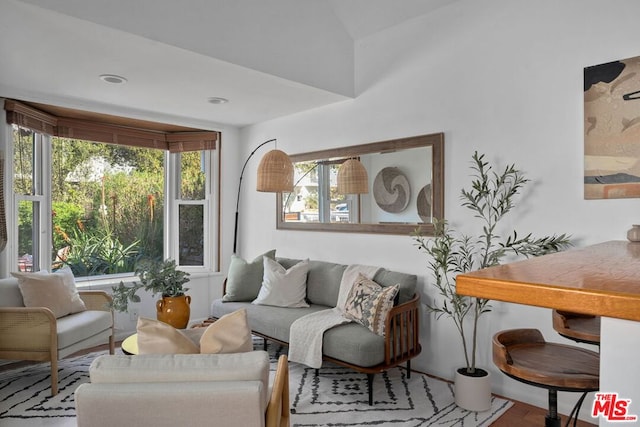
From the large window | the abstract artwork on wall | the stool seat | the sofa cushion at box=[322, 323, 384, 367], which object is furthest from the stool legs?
the large window

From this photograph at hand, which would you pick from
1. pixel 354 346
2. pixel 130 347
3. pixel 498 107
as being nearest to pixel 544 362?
pixel 354 346

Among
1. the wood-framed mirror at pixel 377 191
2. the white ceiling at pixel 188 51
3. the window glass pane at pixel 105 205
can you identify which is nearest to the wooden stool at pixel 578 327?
the wood-framed mirror at pixel 377 191

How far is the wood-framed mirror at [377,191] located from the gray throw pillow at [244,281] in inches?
25.8

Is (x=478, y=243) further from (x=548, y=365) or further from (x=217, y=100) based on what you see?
(x=217, y=100)

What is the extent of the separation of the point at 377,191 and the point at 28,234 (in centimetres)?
335

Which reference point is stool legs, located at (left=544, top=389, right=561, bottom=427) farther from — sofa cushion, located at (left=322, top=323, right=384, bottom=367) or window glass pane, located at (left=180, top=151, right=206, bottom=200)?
window glass pane, located at (left=180, top=151, right=206, bottom=200)

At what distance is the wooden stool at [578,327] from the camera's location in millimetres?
1521

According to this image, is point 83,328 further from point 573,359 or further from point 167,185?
point 573,359

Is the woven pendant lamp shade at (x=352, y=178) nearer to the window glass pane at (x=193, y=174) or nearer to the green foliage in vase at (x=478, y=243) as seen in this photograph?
the green foliage in vase at (x=478, y=243)

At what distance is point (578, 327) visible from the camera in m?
1.61

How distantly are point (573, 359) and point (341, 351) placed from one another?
1.73m

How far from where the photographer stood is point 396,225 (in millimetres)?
3719

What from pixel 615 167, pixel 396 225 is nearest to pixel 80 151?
pixel 396 225

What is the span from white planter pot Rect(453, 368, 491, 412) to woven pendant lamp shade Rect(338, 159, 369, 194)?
5.91ft
